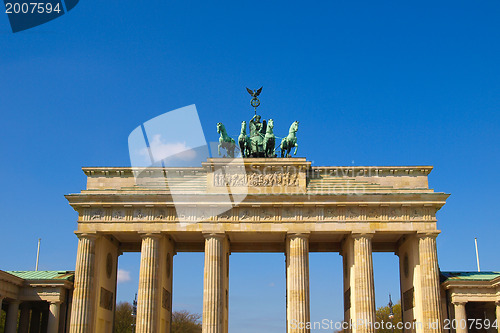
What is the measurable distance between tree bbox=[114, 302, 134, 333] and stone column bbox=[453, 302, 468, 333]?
47.7 meters

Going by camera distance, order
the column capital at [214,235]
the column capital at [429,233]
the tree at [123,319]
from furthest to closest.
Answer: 1. the tree at [123,319]
2. the column capital at [214,235]
3. the column capital at [429,233]

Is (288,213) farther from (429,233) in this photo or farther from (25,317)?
(25,317)

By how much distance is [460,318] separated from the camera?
1704 inches

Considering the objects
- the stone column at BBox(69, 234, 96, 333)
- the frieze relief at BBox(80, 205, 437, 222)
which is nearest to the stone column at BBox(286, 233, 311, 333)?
the frieze relief at BBox(80, 205, 437, 222)

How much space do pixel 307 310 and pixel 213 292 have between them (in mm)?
7083

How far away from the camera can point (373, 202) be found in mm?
44781

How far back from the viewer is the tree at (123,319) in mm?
81438

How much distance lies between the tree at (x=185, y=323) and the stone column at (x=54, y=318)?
46.4m

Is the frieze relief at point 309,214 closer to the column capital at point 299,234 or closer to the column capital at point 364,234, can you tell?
the column capital at point 299,234

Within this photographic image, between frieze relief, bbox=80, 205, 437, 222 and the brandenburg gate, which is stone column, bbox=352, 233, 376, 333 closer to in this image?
the brandenburg gate

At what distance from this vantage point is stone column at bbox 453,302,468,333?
43000 millimetres

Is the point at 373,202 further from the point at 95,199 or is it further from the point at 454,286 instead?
the point at 95,199

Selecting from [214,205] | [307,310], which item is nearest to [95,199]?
[214,205]

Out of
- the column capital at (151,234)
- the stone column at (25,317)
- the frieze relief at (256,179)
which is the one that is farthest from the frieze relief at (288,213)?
the stone column at (25,317)
